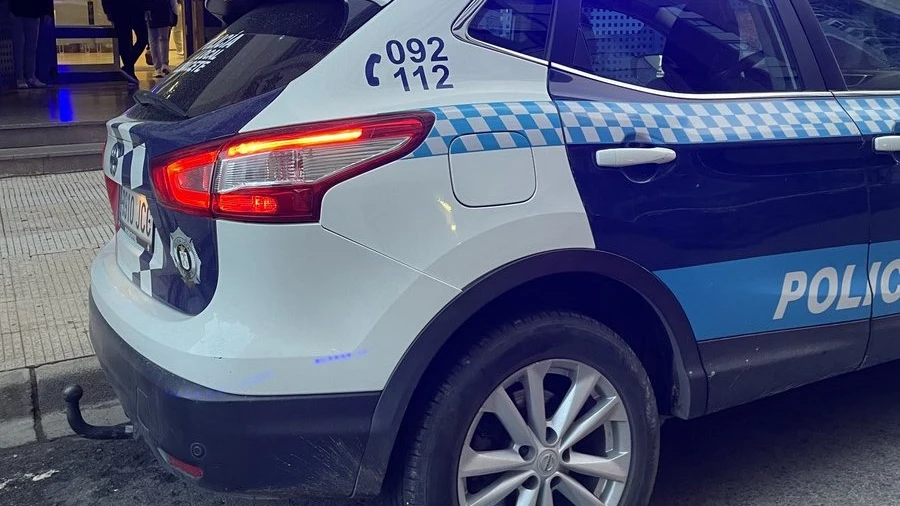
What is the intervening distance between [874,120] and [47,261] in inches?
178

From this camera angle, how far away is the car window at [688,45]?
8.50 ft

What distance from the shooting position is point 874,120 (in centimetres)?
297

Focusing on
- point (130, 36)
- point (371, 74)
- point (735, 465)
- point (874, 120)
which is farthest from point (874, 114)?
point (130, 36)

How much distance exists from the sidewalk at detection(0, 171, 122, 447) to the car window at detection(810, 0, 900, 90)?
10.3 feet

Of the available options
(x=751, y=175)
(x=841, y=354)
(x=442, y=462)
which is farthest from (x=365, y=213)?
(x=841, y=354)

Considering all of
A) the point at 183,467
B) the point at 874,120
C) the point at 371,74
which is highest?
the point at 371,74

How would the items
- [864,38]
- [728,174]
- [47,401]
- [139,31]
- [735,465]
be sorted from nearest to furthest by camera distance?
1. [728,174]
2. [864,38]
3. [735,465]
4. [47,401]
5. [139,31]

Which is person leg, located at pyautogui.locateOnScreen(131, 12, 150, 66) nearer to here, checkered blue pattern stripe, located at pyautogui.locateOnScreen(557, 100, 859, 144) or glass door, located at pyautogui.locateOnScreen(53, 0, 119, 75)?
glass door, located at pyautogui.locateOnScreen(53, 0, 119, 75)

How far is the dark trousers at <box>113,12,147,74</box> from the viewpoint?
12.2 metres

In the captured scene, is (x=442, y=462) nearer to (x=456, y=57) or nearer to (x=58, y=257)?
(x=456, y=57)

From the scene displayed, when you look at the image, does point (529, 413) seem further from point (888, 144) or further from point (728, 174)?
point (888, 144)

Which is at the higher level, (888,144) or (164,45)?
(888,144)

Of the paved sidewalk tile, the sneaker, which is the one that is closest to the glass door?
the sneaker

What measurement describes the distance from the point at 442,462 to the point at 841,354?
1.50 meters
